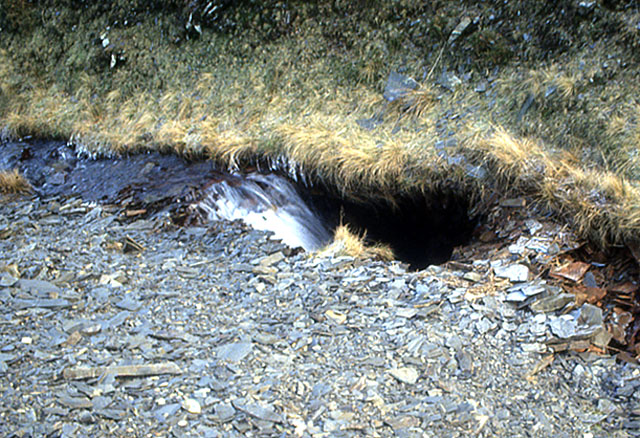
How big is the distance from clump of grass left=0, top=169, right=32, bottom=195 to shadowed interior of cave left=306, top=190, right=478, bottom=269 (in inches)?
163

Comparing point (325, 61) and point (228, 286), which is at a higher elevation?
point (325, 61)

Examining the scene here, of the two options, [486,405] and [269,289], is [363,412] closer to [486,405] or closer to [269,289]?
[486,405]

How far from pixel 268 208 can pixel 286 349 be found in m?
3.17

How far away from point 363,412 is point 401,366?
24.9 inches

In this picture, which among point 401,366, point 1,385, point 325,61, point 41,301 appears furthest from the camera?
point 325,61

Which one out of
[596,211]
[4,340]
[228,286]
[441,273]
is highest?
[596,211]

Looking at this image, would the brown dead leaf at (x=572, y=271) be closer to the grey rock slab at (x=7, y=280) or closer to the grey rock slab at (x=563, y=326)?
the grey rock slab at (x=563, y=326)

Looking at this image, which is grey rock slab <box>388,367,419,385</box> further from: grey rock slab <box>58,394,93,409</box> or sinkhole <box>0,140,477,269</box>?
sinkhole <box>0,140,477,269</box>

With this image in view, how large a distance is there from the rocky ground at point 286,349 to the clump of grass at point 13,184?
2.19 metres

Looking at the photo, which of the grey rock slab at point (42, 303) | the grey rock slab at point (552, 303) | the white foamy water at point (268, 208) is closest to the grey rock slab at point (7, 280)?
the grey rock slab at point (42, 303)

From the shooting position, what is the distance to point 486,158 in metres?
6.84

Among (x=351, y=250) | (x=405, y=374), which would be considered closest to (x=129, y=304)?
(x=351, y=250)

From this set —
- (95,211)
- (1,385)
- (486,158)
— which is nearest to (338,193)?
(486,158)

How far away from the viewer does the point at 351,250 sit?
6570mm
